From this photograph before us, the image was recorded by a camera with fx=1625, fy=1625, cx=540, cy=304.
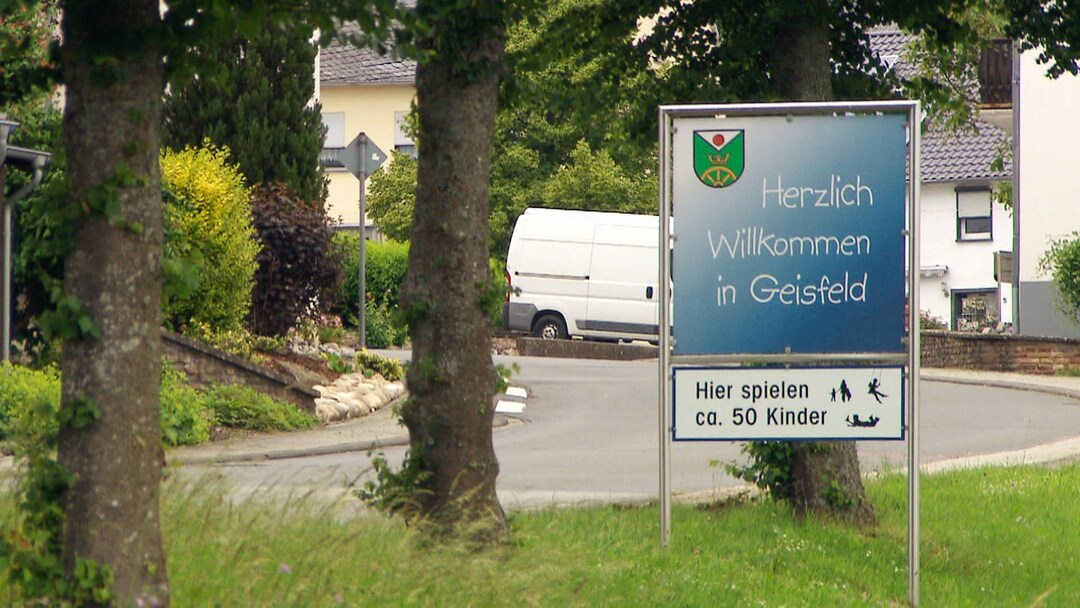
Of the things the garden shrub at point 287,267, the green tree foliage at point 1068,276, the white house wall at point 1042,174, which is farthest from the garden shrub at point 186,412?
the white house wall at point 1042,174

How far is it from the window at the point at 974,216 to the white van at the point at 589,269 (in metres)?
16.8

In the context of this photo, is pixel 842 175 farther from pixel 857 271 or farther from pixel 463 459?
pixel 463 459

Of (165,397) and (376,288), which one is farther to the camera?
(376,288)

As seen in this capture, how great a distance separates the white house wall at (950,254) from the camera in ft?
151

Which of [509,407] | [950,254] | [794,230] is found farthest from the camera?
[950,254]

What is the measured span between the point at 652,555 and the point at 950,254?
4016cm

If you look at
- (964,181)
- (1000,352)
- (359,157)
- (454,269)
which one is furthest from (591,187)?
(454,269)

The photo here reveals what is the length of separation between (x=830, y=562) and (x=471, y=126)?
2.93 metres

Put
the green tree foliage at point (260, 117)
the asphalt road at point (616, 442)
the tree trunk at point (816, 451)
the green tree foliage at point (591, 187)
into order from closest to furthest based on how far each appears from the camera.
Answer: the tree trunk at point (816, 451) → the asphalt road at point (616, 442) → the green tree foliage at point (260, 117) → the green tree foliage at point (591, 187)

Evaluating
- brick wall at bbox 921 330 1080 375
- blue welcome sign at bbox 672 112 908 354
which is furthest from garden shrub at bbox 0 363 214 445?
brick wall at bbox 921 330 1080 375

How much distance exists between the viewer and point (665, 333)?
7.93 metres

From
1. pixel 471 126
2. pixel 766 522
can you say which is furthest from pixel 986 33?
pixel 471 126

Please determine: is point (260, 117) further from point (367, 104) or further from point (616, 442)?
point (367, 104)

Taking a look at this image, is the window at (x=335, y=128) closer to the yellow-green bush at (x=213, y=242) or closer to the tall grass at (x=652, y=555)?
the yellow-green bush at (x=213, y=242)
